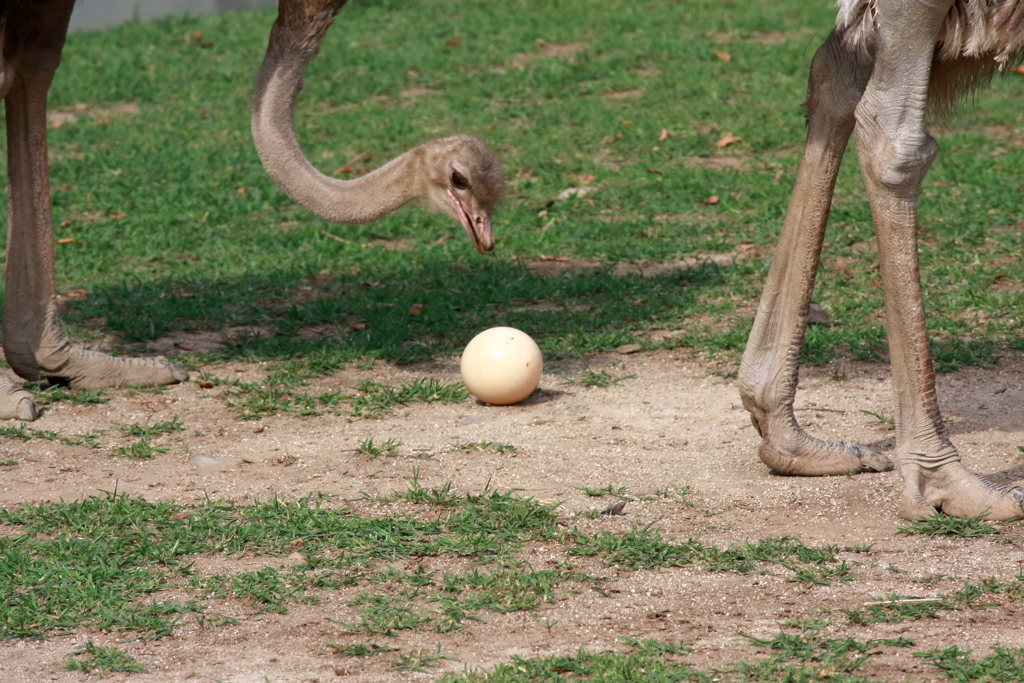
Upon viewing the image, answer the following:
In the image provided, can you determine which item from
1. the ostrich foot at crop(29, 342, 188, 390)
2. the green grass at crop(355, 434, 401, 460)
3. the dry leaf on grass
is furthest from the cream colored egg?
the dry leaf on grass

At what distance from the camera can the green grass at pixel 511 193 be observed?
21.5 feet

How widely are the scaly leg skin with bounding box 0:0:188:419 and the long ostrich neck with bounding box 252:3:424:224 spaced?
0.95 meters

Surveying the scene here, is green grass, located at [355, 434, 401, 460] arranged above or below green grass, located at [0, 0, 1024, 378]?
below

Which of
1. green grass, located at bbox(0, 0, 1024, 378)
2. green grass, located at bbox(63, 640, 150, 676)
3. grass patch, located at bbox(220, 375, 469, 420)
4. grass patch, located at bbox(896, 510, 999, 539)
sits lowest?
grass patch, located at bbox(896, 510, 999, 539)

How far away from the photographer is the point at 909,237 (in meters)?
3.96

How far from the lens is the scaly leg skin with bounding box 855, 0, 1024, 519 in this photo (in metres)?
3.93

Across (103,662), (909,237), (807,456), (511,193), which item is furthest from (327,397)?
(511,193)

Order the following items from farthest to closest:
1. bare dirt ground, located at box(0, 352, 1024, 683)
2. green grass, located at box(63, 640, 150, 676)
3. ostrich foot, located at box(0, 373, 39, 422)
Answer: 1. ostrich foot, located at box(0, 373, 39, 422)
2. bare dirt ground, located at box(0, 352, 1024, 683)
3. green grass, located at box(63, 640, 150, 676)

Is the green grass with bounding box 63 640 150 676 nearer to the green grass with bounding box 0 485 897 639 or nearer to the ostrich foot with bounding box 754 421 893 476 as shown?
the green grass with bounding box 0 485 897 639

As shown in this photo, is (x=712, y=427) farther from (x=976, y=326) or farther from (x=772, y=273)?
(x=976, y=326)

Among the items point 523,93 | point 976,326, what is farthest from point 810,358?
point 523,93

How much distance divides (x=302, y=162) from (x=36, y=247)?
1.26 metres

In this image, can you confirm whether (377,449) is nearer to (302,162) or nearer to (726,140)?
(302,162)

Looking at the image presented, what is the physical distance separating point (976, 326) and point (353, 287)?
11.2 feet
